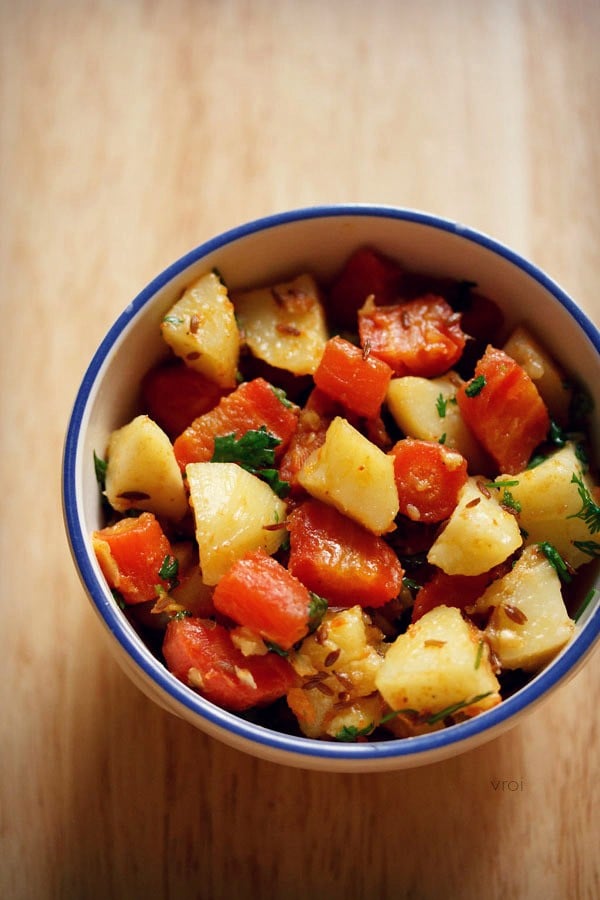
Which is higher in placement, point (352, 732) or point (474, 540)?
point (474, 540)

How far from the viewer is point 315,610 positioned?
142 cm

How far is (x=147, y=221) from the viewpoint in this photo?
210cm

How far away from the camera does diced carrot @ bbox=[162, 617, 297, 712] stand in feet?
4.73

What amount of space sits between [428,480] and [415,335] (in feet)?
0.95

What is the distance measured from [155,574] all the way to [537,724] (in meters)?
0.80

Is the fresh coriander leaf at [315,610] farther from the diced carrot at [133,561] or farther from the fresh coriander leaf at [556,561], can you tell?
the fresh coriander leaf at [556,561]

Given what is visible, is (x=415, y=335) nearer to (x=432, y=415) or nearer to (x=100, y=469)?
(x=432, y=415)

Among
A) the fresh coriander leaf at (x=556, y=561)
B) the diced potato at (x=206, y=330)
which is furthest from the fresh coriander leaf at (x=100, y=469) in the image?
the fresh coriander leaf at (x=556, y=561)

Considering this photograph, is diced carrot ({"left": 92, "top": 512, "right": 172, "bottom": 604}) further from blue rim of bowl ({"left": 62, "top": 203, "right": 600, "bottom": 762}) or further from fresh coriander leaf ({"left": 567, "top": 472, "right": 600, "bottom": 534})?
fresh coriander leaf ({"left": 567, "top": 472, "right": 600, "bottom": 534})

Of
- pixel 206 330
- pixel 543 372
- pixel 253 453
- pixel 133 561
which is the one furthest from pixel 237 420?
pixel 543 372

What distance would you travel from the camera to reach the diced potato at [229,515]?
57.9 inches

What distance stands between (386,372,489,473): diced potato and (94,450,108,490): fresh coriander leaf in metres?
0.50

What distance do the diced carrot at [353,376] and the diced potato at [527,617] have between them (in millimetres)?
361

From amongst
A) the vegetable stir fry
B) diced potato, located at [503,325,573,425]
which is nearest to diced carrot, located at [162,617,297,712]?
the vegetable stir fry
